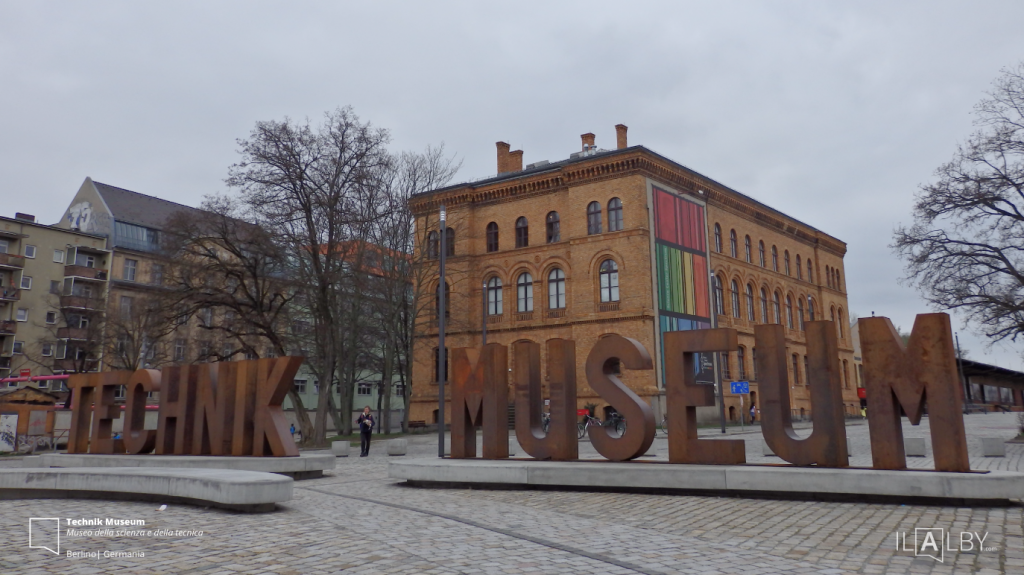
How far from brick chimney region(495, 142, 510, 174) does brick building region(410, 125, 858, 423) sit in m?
0.08

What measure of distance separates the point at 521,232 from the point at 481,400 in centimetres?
3031

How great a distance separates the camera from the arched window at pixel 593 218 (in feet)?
134

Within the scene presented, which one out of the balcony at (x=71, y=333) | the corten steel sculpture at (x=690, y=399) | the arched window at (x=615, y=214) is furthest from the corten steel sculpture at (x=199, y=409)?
the balcony at (x=71, y=333)

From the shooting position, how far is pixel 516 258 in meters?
43.7

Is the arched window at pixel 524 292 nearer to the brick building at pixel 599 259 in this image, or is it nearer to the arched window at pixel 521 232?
the brick building at pixel 599 259

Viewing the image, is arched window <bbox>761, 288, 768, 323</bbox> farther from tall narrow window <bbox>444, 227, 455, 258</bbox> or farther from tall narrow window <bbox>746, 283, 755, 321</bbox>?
tall narrow window <bbox>444, 227, 455, 258</bbox>

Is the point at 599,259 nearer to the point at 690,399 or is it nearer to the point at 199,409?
the point at 199,409

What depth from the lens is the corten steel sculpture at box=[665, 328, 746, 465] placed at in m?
11.6

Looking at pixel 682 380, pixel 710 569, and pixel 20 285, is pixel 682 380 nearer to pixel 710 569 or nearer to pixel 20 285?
pixel 710 569

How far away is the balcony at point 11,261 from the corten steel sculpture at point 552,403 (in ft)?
167

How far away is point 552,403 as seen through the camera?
43.9 ft

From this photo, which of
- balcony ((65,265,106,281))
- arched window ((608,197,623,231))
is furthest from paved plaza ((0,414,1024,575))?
balcony ((65,265,106,281))

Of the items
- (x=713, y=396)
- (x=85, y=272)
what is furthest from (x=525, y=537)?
(x=85, y=272)

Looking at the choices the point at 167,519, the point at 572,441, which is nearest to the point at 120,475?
the point at 167,519
